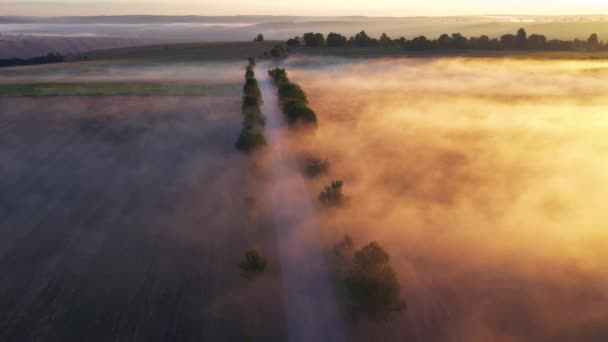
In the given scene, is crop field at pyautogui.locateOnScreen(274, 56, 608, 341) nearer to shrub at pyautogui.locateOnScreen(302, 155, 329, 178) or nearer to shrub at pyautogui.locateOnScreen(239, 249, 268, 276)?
shrub at pyautogui.locateOnScreen(302, 155, 329, 178)

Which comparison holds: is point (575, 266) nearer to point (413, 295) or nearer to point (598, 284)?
point (598, 284)

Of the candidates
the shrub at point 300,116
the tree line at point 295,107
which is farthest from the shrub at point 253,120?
the shrub at point 300,116

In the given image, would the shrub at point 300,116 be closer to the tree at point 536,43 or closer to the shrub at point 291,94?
the shrub at point 291,94

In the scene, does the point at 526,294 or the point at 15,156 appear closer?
the point at 526,294

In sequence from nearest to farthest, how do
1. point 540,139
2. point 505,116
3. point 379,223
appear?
point 379,223 → point 540,139 → point 505,116

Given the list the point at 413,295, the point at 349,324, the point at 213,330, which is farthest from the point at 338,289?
the point at 213,330

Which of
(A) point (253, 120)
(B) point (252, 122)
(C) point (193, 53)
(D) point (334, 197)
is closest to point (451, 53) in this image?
(C) point (193, 53)

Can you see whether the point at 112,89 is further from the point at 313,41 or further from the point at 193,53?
the point at 313,41
